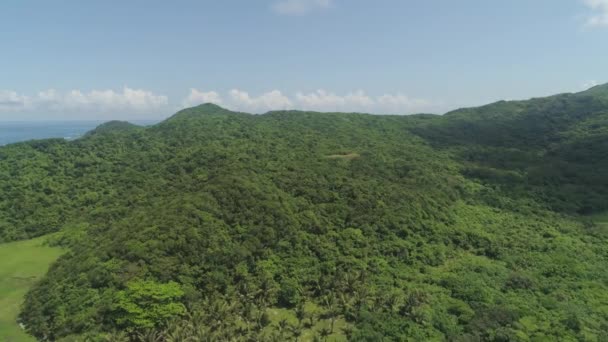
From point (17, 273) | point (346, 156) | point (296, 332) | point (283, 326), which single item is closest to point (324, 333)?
point (296, 332)

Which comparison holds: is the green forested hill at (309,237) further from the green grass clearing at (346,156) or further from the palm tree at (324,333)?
the green grass clearing at (346,156)

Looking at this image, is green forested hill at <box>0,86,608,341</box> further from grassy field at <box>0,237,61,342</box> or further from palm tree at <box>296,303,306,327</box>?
grassy field at <box>0,237,61,342</box>

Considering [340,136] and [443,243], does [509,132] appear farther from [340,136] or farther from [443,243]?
[443,243]

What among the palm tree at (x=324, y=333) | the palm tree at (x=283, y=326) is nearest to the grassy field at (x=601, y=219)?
the palm tree at (x=324, y=333)

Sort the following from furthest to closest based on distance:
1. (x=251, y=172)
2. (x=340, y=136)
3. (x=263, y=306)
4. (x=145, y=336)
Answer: (x=340, y=136) → (x=251, y=172) → (x=263, y=306) → (x=145, y=336)

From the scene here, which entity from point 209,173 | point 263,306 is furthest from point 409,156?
point 263,306
